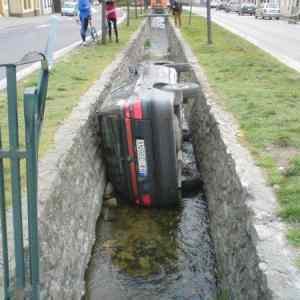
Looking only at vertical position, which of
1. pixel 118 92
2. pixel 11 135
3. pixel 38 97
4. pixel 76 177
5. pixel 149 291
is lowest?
pixel 149 291

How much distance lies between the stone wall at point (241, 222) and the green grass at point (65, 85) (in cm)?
201

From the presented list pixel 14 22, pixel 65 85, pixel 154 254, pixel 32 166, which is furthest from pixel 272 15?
pixel 32 166

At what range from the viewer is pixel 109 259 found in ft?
19.6

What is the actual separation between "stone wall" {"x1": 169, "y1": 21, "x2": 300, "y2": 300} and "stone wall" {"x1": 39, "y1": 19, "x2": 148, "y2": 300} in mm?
1435

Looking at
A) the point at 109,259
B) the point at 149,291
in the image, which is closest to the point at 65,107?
the point at 109,259

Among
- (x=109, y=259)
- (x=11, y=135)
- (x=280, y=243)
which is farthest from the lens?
(x=109, y=259)

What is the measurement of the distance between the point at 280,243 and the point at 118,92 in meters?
4.87

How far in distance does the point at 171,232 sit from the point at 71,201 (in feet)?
5.35

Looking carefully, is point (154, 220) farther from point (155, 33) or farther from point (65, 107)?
point (155, 33)

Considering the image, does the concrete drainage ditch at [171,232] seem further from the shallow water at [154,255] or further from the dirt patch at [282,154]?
the dirt patch at [282,154]

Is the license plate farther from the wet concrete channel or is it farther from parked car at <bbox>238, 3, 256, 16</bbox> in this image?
parked car at <bbox>238, 3, 256, 16</bbox>

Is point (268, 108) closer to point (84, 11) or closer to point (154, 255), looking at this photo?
point (154, 255)

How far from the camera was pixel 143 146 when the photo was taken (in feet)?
22.1

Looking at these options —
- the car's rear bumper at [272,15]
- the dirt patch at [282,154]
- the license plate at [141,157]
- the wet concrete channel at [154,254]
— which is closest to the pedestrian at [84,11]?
the wet concrete channel at [154,254]
